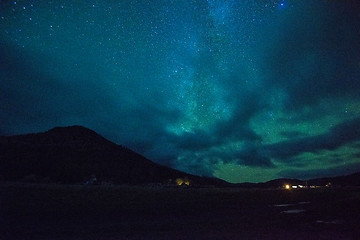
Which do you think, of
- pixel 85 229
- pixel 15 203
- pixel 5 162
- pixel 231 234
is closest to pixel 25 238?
pixel 85 229

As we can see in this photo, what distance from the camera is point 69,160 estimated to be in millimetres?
102312

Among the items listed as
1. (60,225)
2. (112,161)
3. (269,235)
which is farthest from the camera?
(112,161)

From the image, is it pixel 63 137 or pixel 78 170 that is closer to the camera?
pixel 78 170

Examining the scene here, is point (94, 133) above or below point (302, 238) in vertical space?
above

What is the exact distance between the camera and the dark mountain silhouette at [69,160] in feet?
269

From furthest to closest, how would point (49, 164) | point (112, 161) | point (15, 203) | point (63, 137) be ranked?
point (63, 137) < point (112, 161) < point (49, 164) < point (15, 203)

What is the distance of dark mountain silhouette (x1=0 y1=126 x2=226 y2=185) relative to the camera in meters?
82.0

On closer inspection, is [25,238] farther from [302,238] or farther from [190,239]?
[302,238]

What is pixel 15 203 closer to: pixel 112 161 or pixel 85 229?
pixel 85 229

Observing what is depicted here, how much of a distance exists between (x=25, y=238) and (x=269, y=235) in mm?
13624

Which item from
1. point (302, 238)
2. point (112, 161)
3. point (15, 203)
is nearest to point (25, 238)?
point (302, 238)

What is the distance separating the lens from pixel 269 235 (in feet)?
47.9

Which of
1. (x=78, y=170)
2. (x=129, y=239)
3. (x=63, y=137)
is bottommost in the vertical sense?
(x=129, y=239)

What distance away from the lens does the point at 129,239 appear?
14.0m
